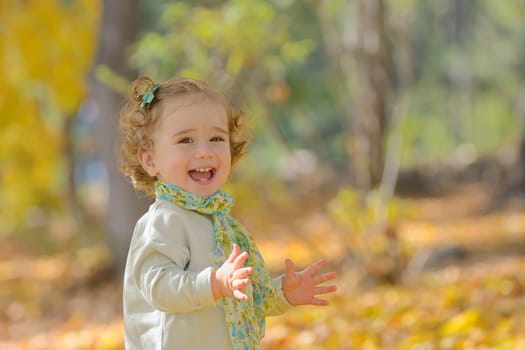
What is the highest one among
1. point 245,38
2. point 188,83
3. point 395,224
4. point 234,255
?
point 245,38

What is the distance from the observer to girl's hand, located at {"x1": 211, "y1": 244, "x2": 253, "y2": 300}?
1.94 m

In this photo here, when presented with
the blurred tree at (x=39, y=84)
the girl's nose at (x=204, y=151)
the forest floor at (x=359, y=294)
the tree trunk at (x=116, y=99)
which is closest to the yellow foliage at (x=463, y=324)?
the forest floor at (x=359, y=294)

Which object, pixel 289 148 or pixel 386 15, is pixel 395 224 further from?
pixel 386 15

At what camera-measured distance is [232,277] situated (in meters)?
1.96

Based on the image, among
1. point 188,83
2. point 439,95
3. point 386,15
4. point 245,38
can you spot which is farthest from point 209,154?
point 439,95

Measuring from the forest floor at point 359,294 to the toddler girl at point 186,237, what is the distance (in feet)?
5.53

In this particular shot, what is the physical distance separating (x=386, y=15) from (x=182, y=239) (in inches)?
189

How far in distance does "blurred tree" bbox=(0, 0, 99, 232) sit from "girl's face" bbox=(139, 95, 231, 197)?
627 centimetres

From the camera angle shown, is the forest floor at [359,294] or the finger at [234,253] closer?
the finger at [234,253]

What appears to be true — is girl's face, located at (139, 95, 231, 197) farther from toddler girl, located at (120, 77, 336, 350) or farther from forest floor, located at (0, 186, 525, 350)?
forest floor, located at (0, 186, 525, 350)

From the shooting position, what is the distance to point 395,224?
568 cm

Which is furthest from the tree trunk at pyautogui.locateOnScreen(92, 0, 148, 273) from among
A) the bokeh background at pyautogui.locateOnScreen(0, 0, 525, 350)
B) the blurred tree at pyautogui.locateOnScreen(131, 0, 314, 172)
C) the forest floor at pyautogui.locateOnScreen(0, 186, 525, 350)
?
the blurred tree at pyautogui.locateOnScreen(131, 0, 314, 172)

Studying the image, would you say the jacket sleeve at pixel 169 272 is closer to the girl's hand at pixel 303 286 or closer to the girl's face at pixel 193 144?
the girl's face at pixel 193 144

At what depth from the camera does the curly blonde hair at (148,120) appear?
226 cm
